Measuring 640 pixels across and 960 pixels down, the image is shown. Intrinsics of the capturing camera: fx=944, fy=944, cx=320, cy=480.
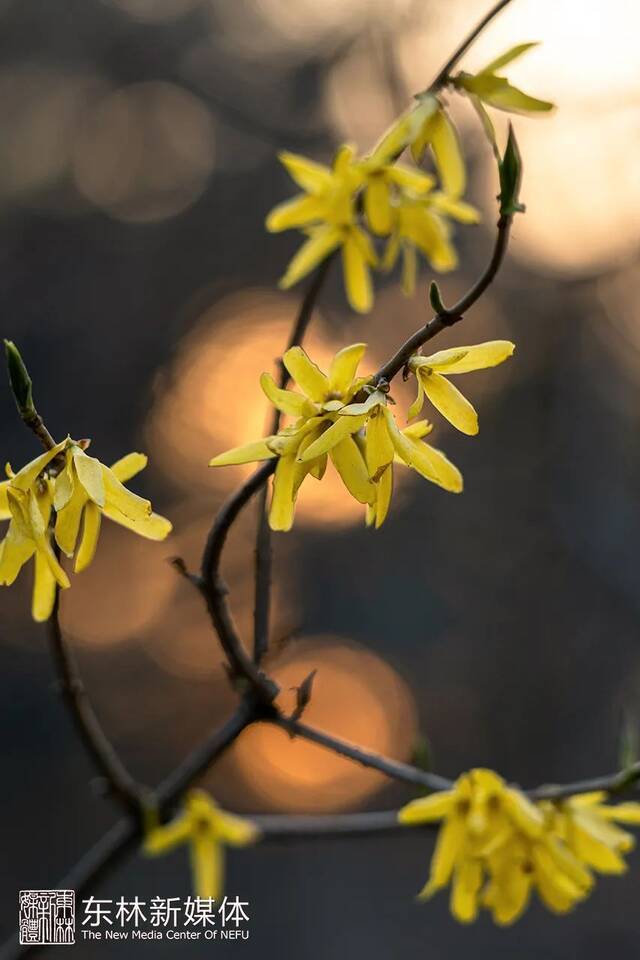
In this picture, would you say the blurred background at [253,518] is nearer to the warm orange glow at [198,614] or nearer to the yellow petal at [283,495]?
the warm orange glow at [198,614]

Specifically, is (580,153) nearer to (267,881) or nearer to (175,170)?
(175,170)

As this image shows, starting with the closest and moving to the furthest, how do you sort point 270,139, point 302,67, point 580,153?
point 270,139 → point 580,153 → point 302,67

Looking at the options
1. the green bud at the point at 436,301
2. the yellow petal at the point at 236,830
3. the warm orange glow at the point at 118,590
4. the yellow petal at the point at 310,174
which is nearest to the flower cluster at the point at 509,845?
the yellow petal at the point at 236,830

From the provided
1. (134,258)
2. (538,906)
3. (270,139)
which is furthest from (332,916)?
(270,139)

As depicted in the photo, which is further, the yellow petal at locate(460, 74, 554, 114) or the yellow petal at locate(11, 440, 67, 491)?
the yellow petal at locate(460, 74, 554, 114)

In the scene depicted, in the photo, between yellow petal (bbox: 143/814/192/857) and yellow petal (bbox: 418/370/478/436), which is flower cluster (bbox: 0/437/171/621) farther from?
yellow petal (bbox: 143/814/192/857)

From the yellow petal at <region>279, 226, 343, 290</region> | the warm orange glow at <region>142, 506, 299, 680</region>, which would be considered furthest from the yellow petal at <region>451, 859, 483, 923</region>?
the warm orange glow at <region>142, 506, 299, 680</region>

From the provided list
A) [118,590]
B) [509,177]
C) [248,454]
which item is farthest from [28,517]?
[118,590]
